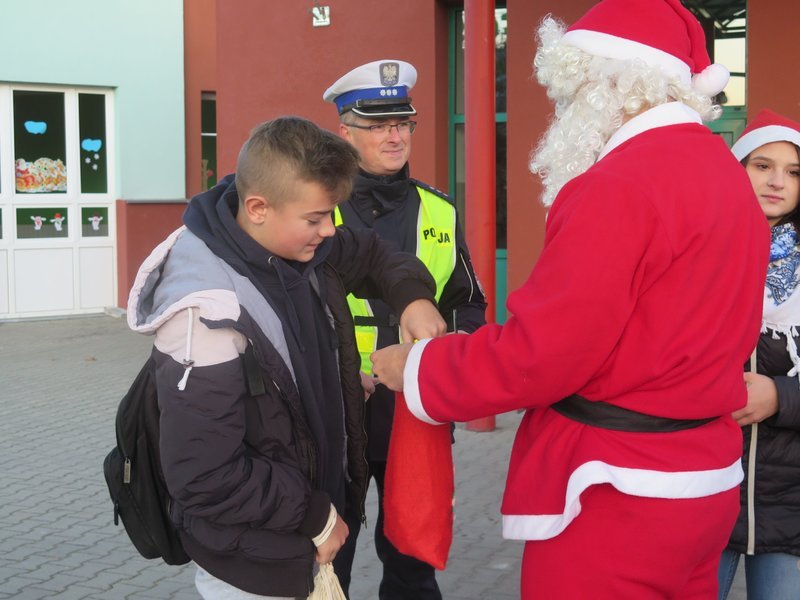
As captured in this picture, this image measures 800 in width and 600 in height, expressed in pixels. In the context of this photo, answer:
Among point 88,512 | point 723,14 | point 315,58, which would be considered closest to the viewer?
point 88,512

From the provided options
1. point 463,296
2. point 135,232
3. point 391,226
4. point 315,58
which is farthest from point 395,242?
point 135,232

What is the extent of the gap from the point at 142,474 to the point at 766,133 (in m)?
2.10

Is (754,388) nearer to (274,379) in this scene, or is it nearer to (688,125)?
(688,125)

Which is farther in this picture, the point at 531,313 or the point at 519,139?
the point at 519,139

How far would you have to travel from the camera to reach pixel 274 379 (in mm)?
2312

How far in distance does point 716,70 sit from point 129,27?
43.2 feet

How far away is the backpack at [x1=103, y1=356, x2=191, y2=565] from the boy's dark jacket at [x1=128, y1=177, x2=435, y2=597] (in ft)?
0.27

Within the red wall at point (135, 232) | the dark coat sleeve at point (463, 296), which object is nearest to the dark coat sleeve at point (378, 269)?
the dark coat sleeve at point (463, 296)

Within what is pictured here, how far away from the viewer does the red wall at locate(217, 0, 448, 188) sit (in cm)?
948

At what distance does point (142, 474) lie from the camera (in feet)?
8.09

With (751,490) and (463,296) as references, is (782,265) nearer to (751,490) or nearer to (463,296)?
(751,490)

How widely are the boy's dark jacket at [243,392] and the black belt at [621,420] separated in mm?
658

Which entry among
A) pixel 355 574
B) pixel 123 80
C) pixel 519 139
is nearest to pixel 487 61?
pixel 519 139

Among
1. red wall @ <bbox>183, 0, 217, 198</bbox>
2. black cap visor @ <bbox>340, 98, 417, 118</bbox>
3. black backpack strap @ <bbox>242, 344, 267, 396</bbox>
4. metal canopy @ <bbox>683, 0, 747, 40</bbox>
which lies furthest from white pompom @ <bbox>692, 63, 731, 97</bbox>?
red wall @ <bbox>183, 0, 217, 198</bbox>
